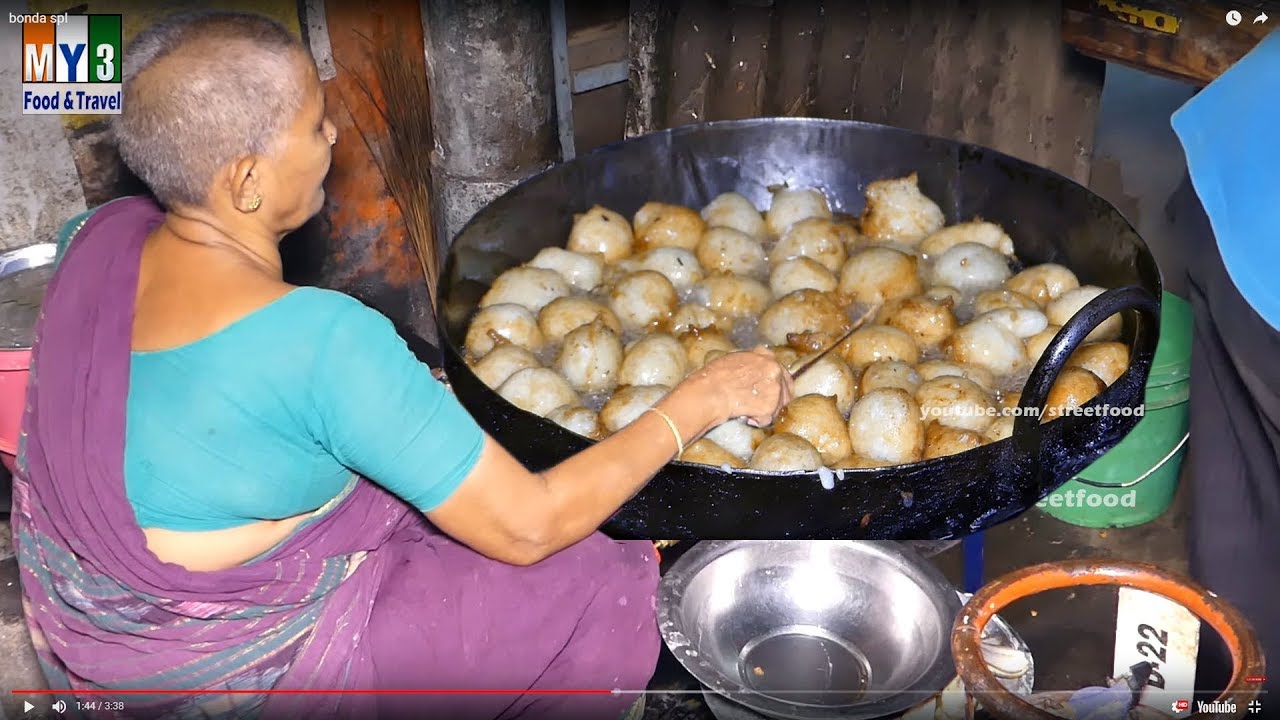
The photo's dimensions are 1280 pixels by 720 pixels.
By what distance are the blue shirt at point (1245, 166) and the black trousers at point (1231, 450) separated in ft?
0.52

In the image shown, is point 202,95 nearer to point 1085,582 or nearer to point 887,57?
point 1085,582

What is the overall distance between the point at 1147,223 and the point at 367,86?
12.2 feet

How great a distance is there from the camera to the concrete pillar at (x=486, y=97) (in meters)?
3.62

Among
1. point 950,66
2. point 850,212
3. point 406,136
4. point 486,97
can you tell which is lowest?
point 850,212

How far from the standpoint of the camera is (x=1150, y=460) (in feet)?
10.7

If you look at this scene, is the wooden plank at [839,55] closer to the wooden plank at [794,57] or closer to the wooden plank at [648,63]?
the wooden plank at [794,57]

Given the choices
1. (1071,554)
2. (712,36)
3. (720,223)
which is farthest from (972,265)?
(712,36)

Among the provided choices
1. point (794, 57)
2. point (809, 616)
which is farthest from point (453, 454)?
point (794, 57)

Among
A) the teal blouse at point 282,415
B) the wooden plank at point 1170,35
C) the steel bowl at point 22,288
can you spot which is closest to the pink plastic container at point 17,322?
the steel bowl at point 22,288

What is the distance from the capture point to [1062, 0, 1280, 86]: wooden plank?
9.78ft

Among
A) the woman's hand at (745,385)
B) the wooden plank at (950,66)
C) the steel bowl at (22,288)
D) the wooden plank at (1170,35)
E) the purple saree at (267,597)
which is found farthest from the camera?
the wooden plank at (950,66)

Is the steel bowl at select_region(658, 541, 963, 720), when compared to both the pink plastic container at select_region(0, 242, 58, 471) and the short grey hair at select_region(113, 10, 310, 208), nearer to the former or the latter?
the short grey hair at select_region(113, 10, 310, 208)

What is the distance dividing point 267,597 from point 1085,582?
152 centimetres

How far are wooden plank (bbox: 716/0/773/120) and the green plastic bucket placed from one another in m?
1.60
